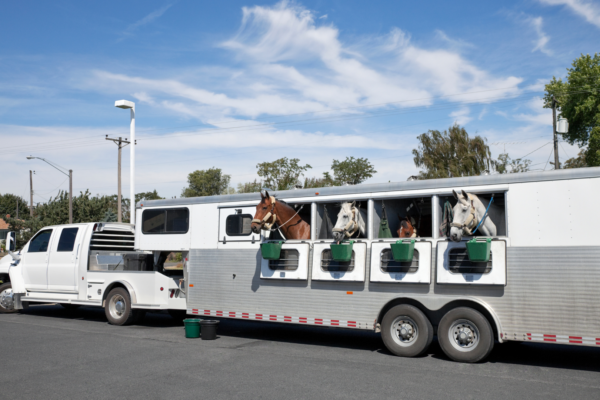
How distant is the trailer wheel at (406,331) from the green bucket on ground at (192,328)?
424 centimetres

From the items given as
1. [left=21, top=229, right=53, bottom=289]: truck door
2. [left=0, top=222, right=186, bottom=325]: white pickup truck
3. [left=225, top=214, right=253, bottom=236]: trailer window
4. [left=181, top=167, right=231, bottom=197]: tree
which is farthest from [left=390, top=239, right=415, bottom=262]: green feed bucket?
[left=181, top=167, right=231, bottom=197]: tree

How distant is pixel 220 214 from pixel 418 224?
435 centimetres

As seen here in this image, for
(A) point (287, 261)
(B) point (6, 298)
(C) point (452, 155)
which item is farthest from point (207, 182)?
(A) point (287, 261)

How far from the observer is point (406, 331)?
934cm

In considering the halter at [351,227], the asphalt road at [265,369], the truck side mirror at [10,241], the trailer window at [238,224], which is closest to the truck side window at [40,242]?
the truck side mirror at [10,241]

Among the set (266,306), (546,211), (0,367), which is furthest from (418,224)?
(0,367)

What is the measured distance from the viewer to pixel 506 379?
7715 millimetres

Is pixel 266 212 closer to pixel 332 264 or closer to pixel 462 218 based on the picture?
pixel 332 264

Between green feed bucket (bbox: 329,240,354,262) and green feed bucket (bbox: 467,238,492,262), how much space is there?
2.24 meters

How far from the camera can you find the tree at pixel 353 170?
42.6m

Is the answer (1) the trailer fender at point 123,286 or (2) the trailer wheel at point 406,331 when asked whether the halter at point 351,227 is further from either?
(1) the trailer fender at point 123,286

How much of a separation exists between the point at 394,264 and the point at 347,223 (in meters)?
1.14

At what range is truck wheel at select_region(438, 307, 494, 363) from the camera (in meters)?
8.57

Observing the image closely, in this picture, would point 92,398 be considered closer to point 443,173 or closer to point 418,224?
point 418,224
